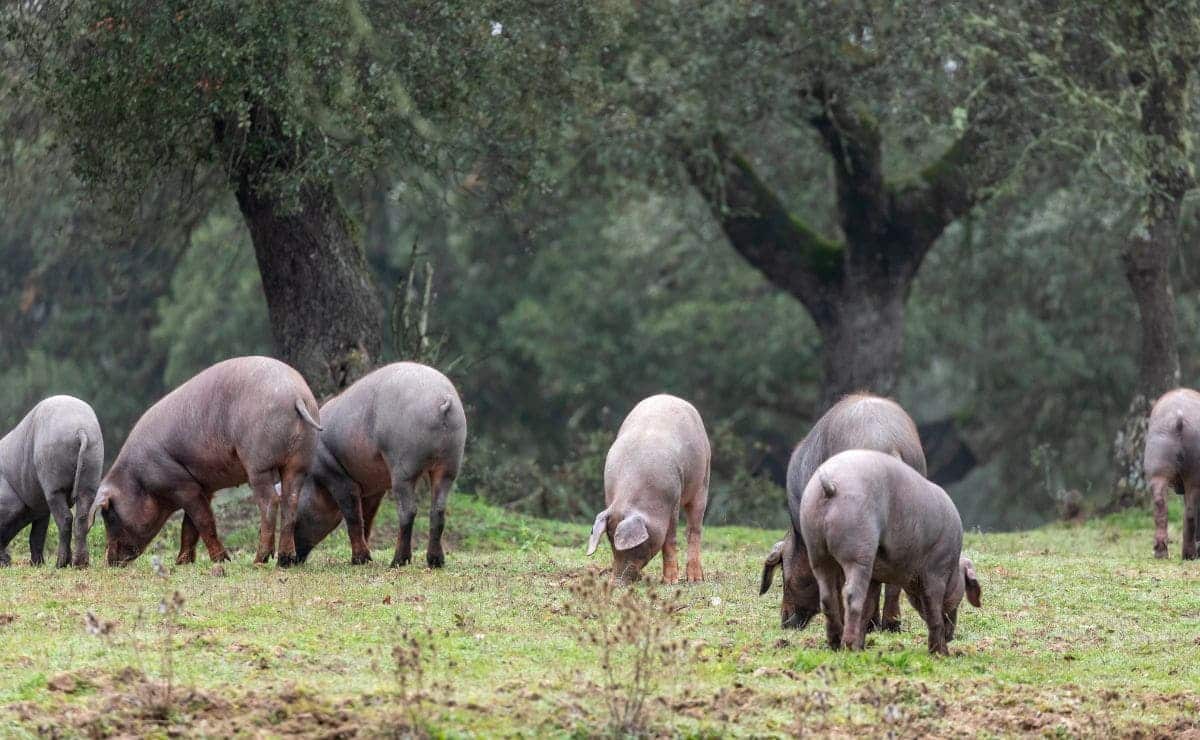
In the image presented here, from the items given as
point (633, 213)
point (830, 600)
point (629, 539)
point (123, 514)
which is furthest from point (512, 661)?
point (633, 213)

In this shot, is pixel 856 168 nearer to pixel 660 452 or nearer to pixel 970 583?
pixel 660 452

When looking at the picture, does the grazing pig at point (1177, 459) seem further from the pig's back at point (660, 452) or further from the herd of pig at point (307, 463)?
the pig's back at point (660, 452)

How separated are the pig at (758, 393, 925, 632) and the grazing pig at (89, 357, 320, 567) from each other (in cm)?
382

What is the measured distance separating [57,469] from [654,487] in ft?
15.1

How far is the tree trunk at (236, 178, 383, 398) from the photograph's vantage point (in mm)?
16984

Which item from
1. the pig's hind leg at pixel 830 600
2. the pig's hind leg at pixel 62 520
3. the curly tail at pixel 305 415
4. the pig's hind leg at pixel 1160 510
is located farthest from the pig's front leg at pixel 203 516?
the pig's hind leg at pixel 1160 510

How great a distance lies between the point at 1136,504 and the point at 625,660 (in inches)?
526

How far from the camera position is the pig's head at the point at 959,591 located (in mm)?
9383

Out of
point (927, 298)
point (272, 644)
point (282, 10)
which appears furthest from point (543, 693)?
point (927, 298)

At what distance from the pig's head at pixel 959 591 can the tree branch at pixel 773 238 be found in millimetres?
14176

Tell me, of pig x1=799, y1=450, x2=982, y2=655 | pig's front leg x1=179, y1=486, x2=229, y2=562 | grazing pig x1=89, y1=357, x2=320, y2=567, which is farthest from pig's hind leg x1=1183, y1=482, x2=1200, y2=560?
pig's front leg x1=179, y1=486, x2=229, y2=562

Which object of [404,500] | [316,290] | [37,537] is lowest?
[37,537]

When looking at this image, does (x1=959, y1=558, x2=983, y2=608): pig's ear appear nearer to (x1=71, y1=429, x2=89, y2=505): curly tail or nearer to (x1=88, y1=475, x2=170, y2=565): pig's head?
(x1=88, y1=475, x2=170, y2=565): pig's head

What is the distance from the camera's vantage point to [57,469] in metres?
13.0
